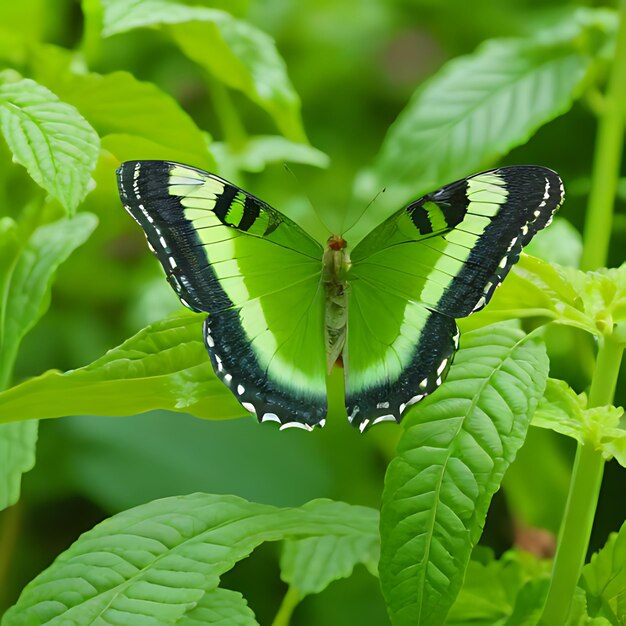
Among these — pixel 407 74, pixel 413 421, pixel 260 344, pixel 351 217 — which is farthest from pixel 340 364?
pixel 407 74

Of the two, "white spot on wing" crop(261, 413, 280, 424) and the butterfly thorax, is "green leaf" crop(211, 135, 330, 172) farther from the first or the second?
"white spot on wing" crop(261, 413, 280, 424)

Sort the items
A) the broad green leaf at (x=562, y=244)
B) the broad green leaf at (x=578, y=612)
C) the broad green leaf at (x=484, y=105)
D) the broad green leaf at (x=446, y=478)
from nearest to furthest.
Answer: the broad green leaf at (x=446, y=478)
the broad green leaf at (x=578, y=612)
the broad green leaf at (x=562, y=244)
the broad green leaf at (x=484, y=105)

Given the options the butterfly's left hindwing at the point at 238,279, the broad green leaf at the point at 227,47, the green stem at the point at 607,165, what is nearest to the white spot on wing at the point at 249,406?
the butterfly's left hindwing at the point at 238,279

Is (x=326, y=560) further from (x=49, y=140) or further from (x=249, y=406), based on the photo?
(x=49, y=140)

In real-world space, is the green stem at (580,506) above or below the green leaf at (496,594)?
above

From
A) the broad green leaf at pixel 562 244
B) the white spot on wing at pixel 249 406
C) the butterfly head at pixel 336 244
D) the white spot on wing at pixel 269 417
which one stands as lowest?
the white spot on wing at pixel 269 417

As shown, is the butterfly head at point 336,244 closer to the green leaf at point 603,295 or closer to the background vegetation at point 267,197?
the background vegetation at point 267,197

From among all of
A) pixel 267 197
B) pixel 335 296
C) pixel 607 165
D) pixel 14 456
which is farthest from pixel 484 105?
pixel 14 456

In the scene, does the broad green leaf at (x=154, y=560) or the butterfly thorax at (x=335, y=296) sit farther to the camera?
the butterfly thorax at (x=335, y=296)
